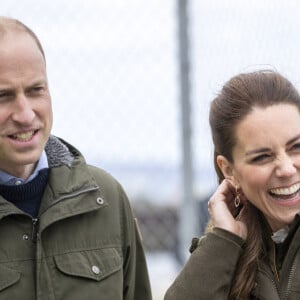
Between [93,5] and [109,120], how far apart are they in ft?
1.77

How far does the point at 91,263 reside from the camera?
3186 millimetres

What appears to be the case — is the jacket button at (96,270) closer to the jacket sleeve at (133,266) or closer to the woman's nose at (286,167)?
the jacket sleeve at (133,266)

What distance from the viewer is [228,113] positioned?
323cm

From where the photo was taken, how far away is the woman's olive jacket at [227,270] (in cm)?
301

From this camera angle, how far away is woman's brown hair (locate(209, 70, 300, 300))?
311cm

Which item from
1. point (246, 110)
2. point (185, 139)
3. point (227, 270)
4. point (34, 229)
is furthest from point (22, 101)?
point (185, 139)

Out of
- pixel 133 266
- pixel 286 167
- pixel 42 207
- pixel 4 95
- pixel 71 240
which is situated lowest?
pixel 133 266

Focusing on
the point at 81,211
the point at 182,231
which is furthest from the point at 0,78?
the point at 182,231

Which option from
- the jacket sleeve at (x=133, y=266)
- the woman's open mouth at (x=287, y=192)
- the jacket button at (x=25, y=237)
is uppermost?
the woman's open mouth at (x=287, y=192)

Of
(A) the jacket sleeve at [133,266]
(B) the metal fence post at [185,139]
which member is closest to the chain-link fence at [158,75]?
(B) the metal fence post at [185,139]

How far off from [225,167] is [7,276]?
30.6 inches

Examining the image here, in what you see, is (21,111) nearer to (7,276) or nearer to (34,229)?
(34,229)

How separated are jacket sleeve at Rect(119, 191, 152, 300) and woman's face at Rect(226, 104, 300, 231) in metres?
0.43

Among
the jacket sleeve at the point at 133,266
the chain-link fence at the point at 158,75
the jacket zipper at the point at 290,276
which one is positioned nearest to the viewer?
the jacket zipper at the point at 290,276
